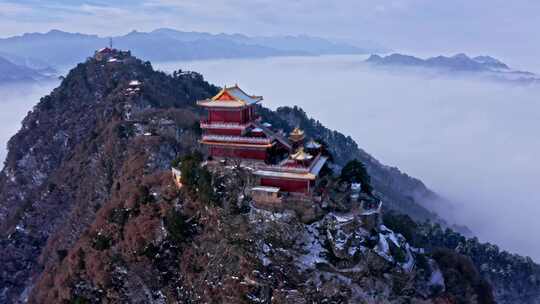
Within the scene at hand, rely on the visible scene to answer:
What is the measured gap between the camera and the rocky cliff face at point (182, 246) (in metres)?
30.5

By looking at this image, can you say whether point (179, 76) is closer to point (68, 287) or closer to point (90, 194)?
point (90, 194)

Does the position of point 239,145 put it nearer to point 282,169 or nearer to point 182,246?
point 282,169

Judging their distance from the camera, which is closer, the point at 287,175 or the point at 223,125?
the point at 287,175

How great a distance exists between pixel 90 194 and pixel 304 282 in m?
34.9

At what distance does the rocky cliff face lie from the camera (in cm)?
3052

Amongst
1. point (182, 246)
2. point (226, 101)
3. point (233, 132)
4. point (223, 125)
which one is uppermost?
point (226, 101)

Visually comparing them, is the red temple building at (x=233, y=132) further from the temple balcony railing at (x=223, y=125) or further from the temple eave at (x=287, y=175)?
the temple eave at (x=287, y=175)

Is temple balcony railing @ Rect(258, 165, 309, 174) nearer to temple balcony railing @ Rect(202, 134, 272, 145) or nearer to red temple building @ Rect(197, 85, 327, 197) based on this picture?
red temple building @ Rect(197, 85, 327, 197)

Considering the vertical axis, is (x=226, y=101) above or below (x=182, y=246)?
above

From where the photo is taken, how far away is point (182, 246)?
34.2 metres

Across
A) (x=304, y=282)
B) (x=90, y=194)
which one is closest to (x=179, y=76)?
(x=90, y=194)

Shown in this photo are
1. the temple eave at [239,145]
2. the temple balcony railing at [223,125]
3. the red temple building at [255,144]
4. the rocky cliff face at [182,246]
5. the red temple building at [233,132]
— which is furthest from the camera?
the temple balcony railing at [223,125]

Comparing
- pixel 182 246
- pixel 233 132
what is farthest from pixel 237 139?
pixel 182 246

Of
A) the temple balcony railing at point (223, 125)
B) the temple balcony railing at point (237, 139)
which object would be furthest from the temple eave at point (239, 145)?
the temple balcony railing at point (223, 125)
